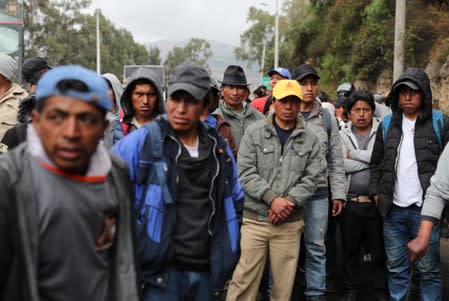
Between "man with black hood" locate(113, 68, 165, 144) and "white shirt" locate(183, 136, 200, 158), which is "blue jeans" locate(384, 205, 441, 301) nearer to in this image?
"man with black hood" locate(113, 68, 165, 144)

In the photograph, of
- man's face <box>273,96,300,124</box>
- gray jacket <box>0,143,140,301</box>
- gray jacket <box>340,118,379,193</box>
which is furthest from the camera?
gray jacket <box>340,118,379,193</box>

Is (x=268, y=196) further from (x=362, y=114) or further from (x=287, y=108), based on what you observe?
(x=362, y=114)

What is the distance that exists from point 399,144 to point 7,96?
3353 mm

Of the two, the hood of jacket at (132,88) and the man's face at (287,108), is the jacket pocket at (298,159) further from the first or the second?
the hood of jacket at (132,88)

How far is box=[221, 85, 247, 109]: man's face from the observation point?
6355 millimetres

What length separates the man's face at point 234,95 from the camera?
20.9 ft

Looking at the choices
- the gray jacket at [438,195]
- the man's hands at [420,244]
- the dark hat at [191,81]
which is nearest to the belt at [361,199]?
the gray jacket at [438,195]

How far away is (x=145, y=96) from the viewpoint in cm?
446

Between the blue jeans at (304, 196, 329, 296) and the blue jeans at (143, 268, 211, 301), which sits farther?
the blue jeans at (304, 196, 329, 296)

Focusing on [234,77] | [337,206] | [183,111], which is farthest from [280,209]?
[234,77]

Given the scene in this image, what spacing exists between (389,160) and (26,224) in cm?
384

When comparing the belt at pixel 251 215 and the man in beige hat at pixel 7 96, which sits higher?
the man in beige hat at pixel 7 96

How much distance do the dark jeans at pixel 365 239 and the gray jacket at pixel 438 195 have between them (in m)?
1.68

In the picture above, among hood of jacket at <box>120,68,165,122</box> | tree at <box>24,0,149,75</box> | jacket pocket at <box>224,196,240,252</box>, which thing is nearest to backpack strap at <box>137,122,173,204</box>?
jacket pocket at <box>224,196,240,252</box>
